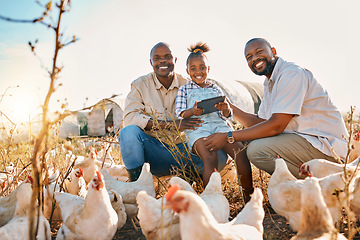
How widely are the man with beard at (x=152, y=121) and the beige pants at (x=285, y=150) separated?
561mm

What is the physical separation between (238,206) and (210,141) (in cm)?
83

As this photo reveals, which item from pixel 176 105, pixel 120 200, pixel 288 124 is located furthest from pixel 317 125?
pixel 120 200

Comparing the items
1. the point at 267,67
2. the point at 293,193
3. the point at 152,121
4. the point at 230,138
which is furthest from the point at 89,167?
the point at 293,193

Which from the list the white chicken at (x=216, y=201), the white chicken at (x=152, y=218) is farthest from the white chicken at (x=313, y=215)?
the white chicken at (x=152, y=218)

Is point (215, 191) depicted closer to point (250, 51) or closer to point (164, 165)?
point (164, 165)

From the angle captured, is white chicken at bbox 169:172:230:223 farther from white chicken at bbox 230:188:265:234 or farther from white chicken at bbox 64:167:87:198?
white chicken at bbox 64:167:87:198

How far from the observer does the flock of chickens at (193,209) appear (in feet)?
5.14

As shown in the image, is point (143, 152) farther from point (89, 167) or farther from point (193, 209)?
point (193, 209)

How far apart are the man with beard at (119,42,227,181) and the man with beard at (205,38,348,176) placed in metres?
0.55

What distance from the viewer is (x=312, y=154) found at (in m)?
3.22

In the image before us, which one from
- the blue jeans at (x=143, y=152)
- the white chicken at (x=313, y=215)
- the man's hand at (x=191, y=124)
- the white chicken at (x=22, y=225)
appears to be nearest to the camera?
the white chicken at (x=313, y=215)

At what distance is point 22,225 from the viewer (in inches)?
93.0

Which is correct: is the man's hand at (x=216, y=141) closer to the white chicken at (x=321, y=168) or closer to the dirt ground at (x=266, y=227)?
the dirt ground at (x=266, y=227)

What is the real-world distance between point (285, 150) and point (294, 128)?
310 mm
